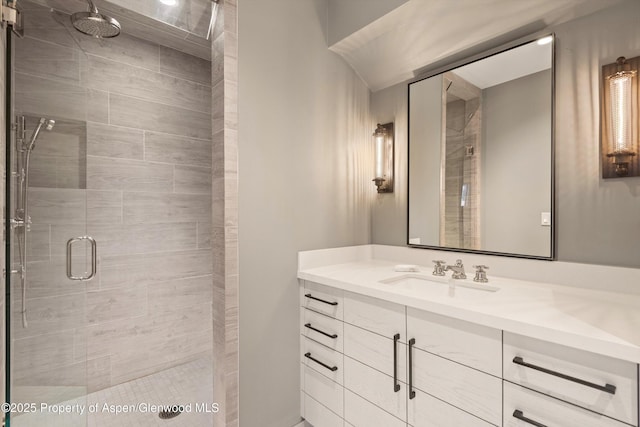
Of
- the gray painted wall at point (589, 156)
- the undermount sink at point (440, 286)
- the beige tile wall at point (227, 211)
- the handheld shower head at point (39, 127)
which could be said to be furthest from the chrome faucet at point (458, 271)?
the handheld shower head at point (39, 127)

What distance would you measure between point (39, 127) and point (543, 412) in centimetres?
224

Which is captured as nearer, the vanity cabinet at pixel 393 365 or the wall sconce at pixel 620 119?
the vanity cabinet at pixel 393 365

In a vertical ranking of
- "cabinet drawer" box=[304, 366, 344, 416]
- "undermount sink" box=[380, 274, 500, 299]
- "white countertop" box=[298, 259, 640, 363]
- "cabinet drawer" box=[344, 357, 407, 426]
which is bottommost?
"cabinet drawer" box=[304, 366, 344, 416]

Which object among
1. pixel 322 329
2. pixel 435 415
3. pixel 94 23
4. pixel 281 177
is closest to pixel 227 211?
pixel 281 177

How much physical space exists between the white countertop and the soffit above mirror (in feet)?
4.00

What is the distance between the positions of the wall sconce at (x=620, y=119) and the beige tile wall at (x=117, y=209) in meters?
2.46

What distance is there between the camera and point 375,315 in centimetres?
141

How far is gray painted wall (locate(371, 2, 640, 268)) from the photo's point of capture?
1.27 meters

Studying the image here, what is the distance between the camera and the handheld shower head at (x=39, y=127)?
140cm

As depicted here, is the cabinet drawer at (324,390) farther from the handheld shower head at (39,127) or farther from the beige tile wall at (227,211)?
the handheld shower head at (39,127)

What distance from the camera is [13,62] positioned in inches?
50.2

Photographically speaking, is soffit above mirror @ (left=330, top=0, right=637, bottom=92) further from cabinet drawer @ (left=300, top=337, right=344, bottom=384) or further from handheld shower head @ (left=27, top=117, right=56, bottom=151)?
cabinet drawer @ (left=300, top=337, right=344, bottom=384)

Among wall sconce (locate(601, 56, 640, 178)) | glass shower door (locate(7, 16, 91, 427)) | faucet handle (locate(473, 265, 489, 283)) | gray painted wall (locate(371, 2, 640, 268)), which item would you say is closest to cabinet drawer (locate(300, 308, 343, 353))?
faucet handle (locate(473, 265, 489, 283))

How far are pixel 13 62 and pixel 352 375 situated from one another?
1.99 m
